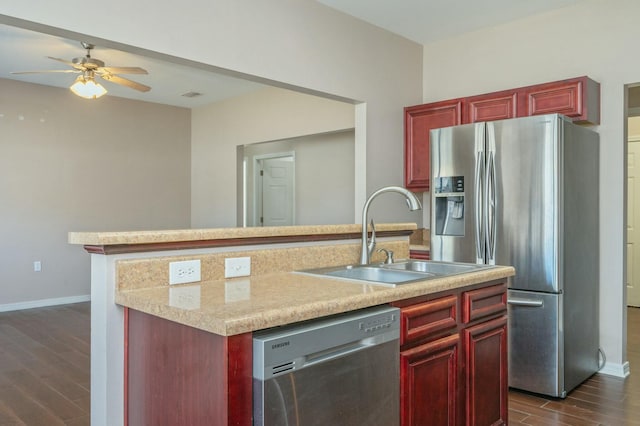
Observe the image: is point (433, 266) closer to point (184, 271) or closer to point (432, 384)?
point (432, 384)

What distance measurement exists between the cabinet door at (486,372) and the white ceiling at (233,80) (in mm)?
2641

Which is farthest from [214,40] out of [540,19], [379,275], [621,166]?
[621,166]

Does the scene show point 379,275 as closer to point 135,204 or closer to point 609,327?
point 609,327

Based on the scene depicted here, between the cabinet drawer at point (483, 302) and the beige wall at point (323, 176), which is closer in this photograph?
the cabinet drawer at point (483, 302)

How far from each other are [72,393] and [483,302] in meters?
2.68

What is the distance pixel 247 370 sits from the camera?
1307mm

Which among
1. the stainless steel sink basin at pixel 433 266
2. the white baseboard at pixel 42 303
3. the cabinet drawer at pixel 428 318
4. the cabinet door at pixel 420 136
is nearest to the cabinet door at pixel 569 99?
the cabinet door at pixel 420 136

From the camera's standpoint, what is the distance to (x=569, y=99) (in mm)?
3506

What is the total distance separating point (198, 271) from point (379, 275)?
3.12ft

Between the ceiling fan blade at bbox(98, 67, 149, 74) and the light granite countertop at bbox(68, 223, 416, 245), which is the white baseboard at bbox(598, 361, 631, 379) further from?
the ceiling fan blade at bbox(98, 67, 149, 74)

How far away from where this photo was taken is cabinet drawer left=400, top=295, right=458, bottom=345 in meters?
1.79

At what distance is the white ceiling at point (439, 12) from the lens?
3836 mm

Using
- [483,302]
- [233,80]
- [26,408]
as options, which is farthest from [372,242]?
[233,80]

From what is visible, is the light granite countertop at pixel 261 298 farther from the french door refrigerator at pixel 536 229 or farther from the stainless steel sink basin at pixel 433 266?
the french door refrigerator at pixel 536 229
